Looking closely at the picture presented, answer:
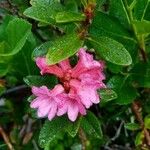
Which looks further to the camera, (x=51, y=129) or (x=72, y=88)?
(x=51, y=129)

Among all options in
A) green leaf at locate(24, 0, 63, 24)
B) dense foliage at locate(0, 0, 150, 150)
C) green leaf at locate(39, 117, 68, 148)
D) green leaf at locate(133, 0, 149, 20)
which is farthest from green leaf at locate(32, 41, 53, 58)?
green leaf at locate(133, 0, 149, 20)

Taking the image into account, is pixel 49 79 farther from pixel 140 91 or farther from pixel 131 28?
pixel 140 91

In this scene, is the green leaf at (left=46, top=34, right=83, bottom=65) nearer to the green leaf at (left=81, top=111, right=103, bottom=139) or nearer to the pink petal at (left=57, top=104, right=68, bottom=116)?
the pink petal at (left=57, top=104, right=68, bottom=116)

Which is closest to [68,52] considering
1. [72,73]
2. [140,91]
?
[72,73]

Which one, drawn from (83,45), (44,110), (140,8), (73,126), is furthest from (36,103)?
(140,8)

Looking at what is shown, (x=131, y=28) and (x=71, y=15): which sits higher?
(x=71, y=15)

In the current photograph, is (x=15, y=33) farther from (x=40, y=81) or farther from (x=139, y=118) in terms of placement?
(x=139, y=118)
